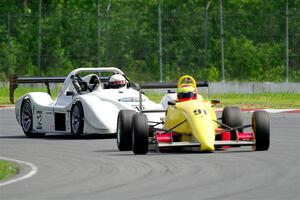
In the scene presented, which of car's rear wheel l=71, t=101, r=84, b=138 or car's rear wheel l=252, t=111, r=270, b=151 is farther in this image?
car's rear wheel l=71, t=101, r=84, b=138

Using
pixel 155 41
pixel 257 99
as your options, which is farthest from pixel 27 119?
pixel 155 41

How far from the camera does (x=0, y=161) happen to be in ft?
52.2

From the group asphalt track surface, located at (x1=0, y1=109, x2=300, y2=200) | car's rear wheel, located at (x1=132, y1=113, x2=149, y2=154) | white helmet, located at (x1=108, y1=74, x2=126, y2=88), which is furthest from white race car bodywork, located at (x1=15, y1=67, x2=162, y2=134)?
car's rear wheel, located at (x1=132, y1=113, x2=149, y2=154)

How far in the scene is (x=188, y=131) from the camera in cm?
1688

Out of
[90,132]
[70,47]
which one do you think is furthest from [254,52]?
[90,132]

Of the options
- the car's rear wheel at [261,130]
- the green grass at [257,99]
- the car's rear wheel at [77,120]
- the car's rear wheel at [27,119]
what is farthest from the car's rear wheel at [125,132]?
the green grass at [257,99]

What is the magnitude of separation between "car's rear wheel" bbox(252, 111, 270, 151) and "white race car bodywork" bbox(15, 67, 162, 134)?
3.22 metres

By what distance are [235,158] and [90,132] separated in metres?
5.51

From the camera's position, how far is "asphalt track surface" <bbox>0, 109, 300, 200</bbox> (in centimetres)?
1168

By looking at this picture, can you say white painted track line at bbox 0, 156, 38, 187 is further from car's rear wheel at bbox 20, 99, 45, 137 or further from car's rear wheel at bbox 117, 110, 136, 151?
car's rear wheel at bbox 20, 99, 45, 137

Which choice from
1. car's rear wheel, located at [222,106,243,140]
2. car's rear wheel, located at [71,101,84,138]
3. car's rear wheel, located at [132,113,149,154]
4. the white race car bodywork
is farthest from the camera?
car's rear wheel, located at [71,101,84,138]

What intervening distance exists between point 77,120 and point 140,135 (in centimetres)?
458

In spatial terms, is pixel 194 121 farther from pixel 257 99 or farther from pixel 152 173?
pixel 257 99

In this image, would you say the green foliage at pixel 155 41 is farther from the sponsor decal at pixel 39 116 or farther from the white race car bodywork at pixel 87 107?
the sponsor decal at pixel 39 116
